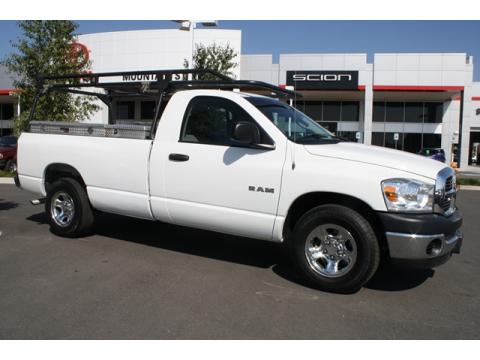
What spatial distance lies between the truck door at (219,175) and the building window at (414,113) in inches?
1287

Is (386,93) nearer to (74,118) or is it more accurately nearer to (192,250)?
(74,118)

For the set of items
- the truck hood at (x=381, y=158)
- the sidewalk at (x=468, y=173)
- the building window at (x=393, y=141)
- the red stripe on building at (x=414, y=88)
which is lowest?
the sidewalk at (x=468, y=173)

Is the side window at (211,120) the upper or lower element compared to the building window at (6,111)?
lower

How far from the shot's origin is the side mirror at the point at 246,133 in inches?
177

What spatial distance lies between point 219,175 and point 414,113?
1311 inches

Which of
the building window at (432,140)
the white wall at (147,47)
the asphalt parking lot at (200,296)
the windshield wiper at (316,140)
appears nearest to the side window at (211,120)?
the windshield wiper at (316,140)

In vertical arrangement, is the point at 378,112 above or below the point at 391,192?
above

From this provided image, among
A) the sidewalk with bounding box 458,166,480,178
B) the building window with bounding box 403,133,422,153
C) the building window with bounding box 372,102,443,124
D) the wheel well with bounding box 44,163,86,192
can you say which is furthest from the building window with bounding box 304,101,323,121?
the wheel well with bounding box 44,163,86,192

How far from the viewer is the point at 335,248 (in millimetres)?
4383

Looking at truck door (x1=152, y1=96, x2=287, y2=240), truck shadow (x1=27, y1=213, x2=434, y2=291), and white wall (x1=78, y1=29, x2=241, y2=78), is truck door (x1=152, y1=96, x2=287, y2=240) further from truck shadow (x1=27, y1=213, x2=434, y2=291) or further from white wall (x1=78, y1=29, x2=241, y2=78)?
white wall (x1=78, y1=29, x2=241, y2=78)

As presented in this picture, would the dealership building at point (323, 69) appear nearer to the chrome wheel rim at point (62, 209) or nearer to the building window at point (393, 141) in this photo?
the building window at point (393, 141)

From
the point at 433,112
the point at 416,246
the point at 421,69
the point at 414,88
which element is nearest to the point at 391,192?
the point at 416,246

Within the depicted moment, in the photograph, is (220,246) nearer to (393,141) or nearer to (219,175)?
(219,175)

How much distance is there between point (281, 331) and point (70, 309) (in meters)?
1.81
